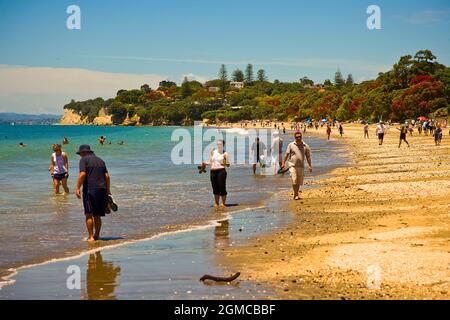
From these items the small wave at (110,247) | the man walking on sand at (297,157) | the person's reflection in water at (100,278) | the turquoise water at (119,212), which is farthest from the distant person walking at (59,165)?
the person's reflection in water at (100,278)

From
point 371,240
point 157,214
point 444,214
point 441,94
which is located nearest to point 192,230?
point 157,214

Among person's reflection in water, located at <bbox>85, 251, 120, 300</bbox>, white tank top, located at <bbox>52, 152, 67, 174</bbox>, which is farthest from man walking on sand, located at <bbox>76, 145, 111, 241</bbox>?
white tank top, located at <bbox>52, 152, 67, 174</bbox>

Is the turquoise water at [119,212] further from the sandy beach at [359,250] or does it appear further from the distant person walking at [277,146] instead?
the sandy beach at [359,250]

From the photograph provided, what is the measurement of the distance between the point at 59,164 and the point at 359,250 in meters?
10.9

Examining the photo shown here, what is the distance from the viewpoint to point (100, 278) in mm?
7559

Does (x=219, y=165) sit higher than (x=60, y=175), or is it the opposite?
(x=219, y=165)

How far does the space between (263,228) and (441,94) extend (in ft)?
254

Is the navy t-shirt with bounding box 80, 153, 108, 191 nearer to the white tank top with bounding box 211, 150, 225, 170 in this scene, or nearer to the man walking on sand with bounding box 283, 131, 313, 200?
the white tank top with bounding box 211, 150, 225, 170

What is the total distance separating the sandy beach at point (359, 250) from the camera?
21.7 feet

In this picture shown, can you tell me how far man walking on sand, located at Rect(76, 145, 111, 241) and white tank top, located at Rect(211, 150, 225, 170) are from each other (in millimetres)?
4197

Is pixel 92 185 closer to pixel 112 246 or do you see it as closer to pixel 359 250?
pixel 112 246

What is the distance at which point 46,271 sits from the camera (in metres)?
8.09

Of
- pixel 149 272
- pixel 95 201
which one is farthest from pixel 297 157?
pixel 149 272

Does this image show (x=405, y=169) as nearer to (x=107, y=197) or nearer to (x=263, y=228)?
(x=263, y=228)
